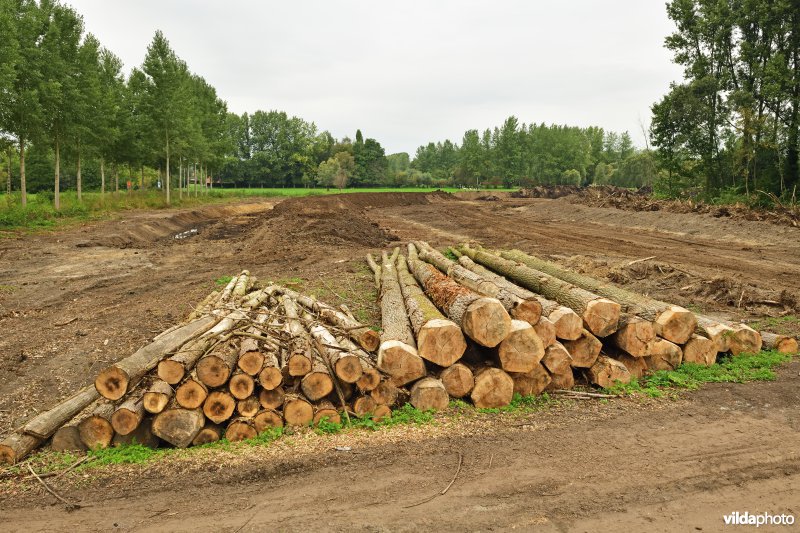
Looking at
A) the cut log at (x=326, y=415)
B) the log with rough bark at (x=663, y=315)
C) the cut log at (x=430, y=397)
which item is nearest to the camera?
the cut log at (x=326, y=415)

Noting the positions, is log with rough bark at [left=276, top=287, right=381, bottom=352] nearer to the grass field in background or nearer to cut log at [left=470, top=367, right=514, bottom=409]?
cut log at [left=470, top=367, right=514, bottom=409]

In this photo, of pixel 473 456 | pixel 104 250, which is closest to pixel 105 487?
pixel 473 456

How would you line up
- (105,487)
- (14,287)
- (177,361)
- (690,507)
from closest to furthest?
(690,507) < (105,487) < (177,361) < (14,287)

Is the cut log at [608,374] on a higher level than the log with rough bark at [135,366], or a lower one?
lower

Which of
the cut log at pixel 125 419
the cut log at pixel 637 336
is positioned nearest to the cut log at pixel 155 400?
the cut log at pixel 125 419

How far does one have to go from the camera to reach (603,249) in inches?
746

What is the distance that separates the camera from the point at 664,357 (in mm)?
6609

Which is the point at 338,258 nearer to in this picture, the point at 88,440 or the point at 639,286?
the point at 639,286

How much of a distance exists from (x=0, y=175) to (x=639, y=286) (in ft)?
214

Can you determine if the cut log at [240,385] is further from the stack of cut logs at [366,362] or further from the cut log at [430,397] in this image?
the cut log at [430,397]

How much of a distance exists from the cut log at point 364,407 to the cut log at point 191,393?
5.12 ft

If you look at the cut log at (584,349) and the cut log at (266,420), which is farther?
the cut log at (584,349)

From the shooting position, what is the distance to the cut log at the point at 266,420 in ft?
16.5

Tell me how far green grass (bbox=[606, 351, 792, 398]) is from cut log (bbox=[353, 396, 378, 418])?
3004 mm
